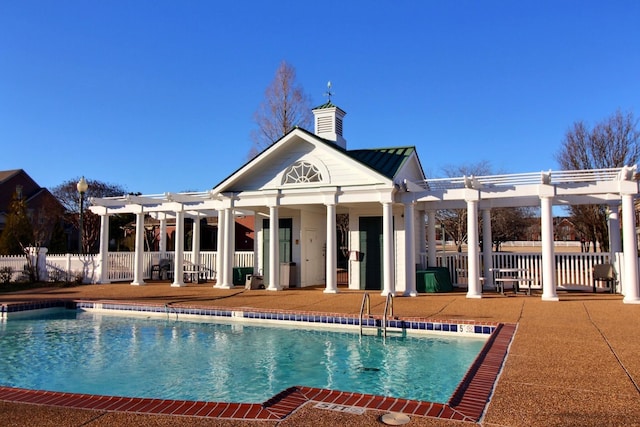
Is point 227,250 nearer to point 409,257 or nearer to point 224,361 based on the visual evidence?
point 409,257

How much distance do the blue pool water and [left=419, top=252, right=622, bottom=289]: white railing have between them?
326 inches

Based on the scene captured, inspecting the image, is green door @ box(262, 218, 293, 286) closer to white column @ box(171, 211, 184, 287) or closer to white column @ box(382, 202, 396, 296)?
white column @ box(171, 211, 184, 287)

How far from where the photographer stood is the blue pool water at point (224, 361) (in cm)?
647

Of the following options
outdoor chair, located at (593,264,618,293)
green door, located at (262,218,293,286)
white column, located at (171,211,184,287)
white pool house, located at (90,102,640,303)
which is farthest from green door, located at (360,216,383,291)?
white column, located at (171,211,184,287)

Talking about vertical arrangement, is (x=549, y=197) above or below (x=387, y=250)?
above

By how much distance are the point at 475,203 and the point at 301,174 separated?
233 inches

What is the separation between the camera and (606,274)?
14953 millimetres

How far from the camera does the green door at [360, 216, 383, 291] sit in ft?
56.4

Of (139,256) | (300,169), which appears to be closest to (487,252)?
(300,169)

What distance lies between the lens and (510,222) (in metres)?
35.5

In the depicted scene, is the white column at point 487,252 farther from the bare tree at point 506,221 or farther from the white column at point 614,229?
the bare tree at point 506,221

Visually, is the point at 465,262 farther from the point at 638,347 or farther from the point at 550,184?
the point at 638,347

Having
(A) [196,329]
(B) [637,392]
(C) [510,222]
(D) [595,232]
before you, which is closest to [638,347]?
(B) [637,392]

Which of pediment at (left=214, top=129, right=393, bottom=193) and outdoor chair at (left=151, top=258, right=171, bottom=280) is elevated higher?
pediment at (left=214, top=129, right=393, bottom=193)
